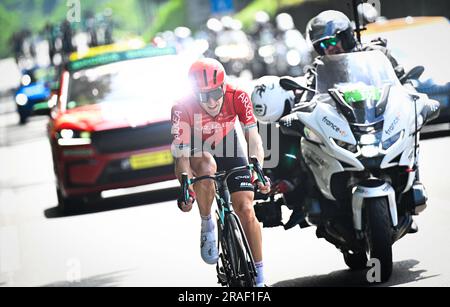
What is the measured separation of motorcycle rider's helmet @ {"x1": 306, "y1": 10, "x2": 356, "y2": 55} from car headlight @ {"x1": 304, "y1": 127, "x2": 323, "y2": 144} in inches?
28.9

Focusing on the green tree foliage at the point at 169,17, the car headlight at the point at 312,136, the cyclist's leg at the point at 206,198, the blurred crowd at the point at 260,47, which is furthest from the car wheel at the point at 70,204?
the green tree foliage at the point at 169,17

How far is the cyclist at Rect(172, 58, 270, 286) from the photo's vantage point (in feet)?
25.7

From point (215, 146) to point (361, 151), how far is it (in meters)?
0.87

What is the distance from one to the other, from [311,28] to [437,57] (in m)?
8.57

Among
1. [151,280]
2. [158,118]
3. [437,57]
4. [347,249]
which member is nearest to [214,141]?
[347,249]

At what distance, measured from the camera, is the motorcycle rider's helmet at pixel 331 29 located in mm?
8719

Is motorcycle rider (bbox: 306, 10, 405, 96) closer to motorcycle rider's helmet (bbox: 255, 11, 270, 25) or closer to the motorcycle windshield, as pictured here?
the motorcycle windshield

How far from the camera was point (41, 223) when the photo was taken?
14586 millimetres

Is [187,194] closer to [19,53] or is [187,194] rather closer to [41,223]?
[41,223]

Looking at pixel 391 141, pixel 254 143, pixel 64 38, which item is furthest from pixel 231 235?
pixel 64 38

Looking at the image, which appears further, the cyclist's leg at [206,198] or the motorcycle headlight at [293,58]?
the motorcycle headlight at [293,58]

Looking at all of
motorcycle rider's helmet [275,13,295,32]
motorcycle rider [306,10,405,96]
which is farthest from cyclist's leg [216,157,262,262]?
motorcycle rider's helmet [275,13,295,32]

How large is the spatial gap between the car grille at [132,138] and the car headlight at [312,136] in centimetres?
604

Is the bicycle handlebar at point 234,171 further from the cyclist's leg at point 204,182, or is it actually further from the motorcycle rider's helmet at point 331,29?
the motorcycle rider's helmet at point 331,29
